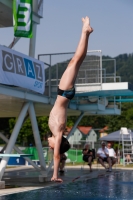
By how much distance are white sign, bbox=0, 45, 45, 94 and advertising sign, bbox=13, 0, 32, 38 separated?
129 centimetres

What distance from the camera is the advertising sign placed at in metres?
17.3

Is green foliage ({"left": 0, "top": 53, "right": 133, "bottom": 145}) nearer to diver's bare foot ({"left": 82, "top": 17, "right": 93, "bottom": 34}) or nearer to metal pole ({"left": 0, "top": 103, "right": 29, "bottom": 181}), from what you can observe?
metal pole ({"left": 0, "top": 103, "right": 29, "bottom": 181})

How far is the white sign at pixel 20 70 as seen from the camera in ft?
49.8

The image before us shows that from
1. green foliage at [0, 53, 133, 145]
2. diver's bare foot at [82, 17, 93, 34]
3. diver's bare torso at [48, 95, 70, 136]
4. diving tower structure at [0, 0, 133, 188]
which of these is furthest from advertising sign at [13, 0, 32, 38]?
diver's bare torso at [48, 95, 70, 136]

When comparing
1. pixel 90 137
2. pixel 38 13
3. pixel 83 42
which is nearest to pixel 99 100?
pixel 38 13

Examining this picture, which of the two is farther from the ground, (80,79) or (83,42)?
(80,79)

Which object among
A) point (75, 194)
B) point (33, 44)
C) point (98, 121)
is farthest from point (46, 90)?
point (98, 121)

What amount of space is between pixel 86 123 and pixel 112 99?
73.4 meters

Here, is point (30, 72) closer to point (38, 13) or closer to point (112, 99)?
point (38, 13)

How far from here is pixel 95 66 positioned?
21.0 m

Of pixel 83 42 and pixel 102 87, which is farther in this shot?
pixel 102 87

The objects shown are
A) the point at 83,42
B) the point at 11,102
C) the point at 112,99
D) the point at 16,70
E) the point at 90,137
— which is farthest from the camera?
the point at 90,137

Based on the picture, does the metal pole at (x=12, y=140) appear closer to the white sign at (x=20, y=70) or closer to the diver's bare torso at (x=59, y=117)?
the white sign at (x=20, y=70)

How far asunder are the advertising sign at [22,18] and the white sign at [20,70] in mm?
1286
